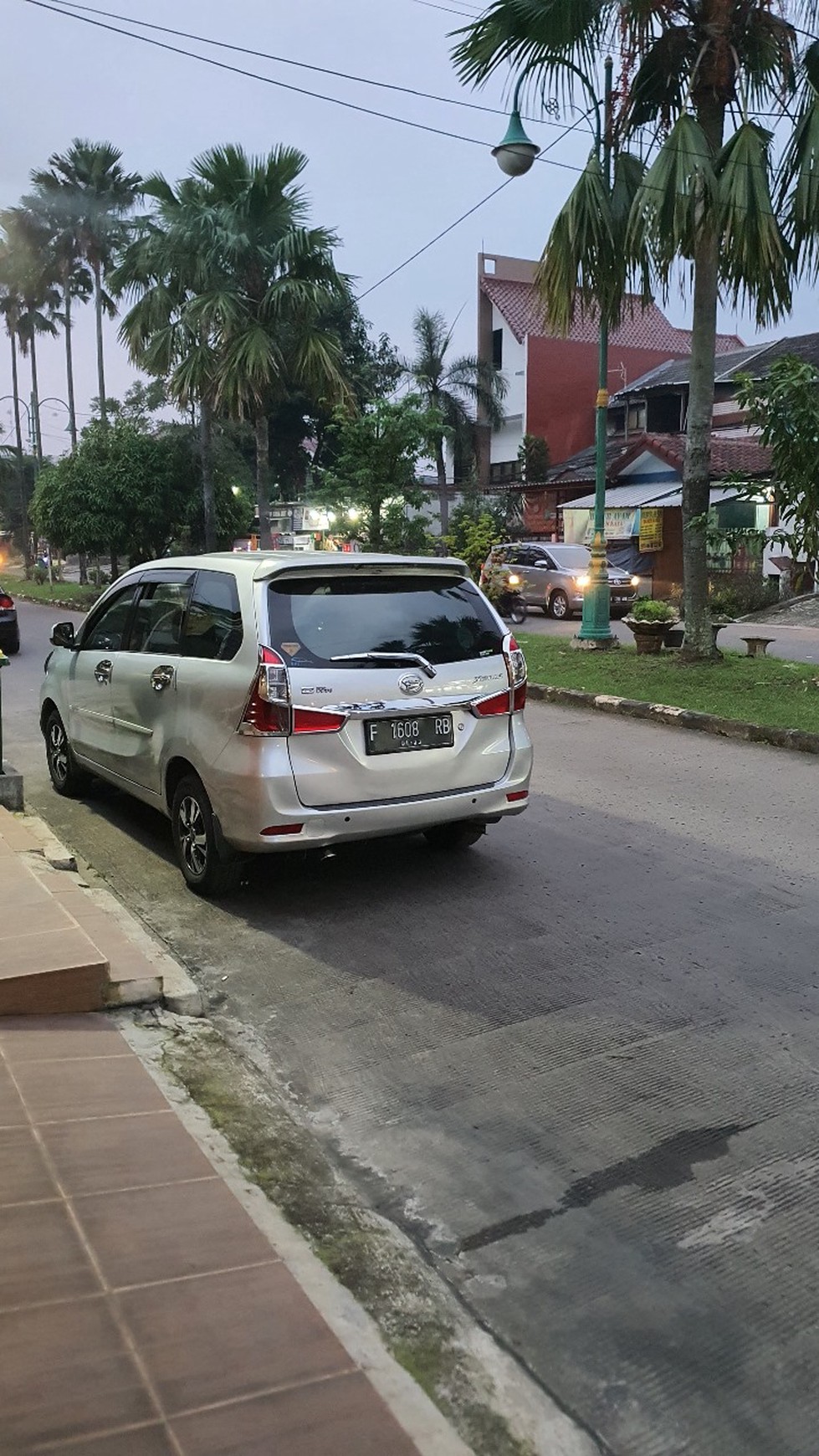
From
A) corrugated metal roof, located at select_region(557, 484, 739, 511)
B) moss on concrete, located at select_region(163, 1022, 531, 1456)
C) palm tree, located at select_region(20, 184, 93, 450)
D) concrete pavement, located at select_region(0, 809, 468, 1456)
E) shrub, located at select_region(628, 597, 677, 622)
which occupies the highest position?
palm tree, located at select_region(20, 184, 93, 450)

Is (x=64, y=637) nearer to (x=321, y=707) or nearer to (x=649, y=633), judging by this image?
(x=321, y=707)

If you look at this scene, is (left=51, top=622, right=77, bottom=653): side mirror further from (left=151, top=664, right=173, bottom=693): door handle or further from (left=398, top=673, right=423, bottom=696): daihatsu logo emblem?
(left=398, top=673, right=423, bottom=696): daihatsu logo emblem

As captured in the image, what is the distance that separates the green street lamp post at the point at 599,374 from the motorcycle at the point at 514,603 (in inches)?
246

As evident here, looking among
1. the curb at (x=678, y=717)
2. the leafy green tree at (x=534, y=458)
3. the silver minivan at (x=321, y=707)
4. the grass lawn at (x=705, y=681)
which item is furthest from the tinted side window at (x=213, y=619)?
the leafy green tree at (x=534, y=458)

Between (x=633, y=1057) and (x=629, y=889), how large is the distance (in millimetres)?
1843

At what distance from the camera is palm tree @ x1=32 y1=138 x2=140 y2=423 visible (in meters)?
42.4

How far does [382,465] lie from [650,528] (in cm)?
1347

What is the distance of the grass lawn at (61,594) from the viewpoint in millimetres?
34062

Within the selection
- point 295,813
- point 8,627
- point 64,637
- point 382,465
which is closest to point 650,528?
point 382,465

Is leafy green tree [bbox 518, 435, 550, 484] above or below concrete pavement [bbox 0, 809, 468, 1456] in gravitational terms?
above

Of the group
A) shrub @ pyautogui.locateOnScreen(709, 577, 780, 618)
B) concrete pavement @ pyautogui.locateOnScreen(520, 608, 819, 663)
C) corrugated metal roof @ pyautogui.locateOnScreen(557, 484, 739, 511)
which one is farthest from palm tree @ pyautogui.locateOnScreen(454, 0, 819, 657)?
corrugated metal roof @ pyautogui.locateOnScreen(557, 484, 739, 511)

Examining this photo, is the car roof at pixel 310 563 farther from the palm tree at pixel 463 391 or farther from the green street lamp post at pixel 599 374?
the palm tree at pixel 463 391

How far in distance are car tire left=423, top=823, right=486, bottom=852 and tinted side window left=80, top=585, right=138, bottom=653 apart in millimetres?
2224

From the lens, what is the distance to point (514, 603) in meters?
24.5
